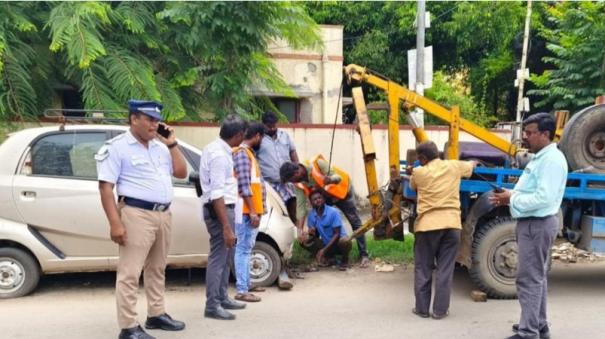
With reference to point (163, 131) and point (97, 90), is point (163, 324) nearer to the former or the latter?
point (163, 131)

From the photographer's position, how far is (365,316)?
16.9 feet

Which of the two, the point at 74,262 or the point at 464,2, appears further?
the point at 464,2

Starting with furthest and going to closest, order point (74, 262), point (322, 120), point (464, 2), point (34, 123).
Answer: point (464, 2), point (322, 120), point (34, 123), point (74, 262)

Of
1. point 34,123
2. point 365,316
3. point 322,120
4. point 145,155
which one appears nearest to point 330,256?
point 365,316

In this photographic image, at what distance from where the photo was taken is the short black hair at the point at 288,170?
6.45 meters

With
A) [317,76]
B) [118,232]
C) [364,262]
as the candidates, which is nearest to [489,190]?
[364,262]

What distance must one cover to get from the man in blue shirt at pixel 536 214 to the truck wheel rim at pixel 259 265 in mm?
2594

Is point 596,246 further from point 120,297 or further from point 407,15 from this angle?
point 407,15

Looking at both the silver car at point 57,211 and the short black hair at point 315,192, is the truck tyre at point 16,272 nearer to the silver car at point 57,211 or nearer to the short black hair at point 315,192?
the silver car at point 57,211

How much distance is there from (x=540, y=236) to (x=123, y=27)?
6.57 meters

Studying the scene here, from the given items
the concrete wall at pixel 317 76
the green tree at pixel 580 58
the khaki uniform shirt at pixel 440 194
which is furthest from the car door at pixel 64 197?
the green tree at pixel 580 58

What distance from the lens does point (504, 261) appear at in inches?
225

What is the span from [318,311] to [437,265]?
3.80 feet

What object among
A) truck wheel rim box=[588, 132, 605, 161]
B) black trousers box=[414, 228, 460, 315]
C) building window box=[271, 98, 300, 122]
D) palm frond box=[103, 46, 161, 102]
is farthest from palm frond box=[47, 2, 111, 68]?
building window box=[271, 98, 300, 122]
